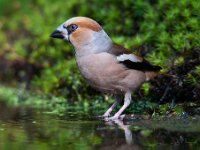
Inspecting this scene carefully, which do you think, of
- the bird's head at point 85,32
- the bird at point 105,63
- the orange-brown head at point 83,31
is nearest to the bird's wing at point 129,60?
the bird at point 105,63

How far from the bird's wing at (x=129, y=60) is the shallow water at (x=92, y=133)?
28.1 inches

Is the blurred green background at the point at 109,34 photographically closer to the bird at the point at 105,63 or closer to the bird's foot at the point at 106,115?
the bird at the point at 105,63

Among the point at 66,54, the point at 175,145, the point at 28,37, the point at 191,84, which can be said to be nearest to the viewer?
the point at 175,145

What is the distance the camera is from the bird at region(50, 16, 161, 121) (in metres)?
6.88

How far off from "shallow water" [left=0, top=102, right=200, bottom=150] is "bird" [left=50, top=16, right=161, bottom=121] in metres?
0.44

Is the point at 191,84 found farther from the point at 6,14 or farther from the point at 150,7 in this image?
the point at 6,14

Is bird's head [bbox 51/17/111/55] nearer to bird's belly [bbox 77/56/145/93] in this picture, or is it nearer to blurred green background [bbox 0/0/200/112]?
bird's belly [bbox 77/56/145/93]

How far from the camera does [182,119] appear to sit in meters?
6.53

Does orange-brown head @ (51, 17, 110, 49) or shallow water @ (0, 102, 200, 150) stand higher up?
orange-brown head @ (51, 17, 110, 49)

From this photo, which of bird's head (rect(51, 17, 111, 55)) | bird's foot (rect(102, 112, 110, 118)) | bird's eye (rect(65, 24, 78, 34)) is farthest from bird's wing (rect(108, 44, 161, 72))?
bird's foot (rect(102, 112, 110, 118))

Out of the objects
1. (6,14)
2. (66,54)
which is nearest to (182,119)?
(66,54)

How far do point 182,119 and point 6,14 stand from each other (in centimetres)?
669

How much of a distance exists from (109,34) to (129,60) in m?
2.57

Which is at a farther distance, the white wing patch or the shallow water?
the white wing patch
